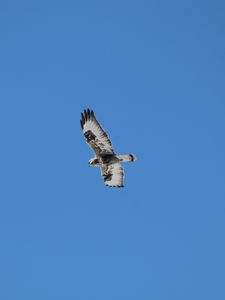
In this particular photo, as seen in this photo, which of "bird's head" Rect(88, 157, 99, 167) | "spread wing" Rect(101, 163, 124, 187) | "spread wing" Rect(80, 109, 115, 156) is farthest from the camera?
"spread wing" Rect(101, 163, 124, 187)

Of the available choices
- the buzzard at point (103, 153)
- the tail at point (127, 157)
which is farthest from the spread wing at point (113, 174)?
the tail at point (127, 157)

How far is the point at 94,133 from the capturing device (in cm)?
5400

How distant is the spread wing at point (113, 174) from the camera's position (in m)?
55.2

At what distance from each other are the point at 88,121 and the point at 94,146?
1312 millimetres

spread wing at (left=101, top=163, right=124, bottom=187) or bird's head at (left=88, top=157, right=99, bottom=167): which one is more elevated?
bird's head at (left=88, top=157, right=99, bottom=167)

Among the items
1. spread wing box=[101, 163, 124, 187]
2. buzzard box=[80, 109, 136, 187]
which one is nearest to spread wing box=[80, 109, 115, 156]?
buzzard box=[80, 109, 136, 187]

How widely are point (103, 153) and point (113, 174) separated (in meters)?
1.52

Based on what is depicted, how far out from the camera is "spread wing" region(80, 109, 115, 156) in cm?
5388

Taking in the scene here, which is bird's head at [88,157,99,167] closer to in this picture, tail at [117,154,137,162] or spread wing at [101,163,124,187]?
spread wing at [101,163,124,187]

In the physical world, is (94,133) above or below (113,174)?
above

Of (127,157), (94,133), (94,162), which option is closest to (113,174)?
(94,162)

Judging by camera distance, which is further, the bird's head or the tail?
the bird's head

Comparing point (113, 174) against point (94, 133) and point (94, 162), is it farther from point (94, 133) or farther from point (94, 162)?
point (94, 133)

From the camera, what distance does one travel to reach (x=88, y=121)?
54.2 metres
